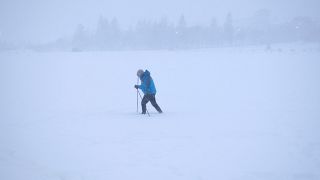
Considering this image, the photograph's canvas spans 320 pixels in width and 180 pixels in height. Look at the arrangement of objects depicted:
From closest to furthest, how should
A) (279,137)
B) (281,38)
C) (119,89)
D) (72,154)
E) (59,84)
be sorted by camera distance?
(72,154) < (279,137) < (119,89) < (59,84) < (281,38)

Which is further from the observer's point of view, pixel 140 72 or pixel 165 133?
pixel 140 72

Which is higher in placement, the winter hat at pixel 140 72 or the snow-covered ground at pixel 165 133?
the winter hat at pixel 140 72

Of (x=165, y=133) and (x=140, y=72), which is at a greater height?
(x=140, y=72)

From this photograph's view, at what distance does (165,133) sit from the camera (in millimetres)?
10328

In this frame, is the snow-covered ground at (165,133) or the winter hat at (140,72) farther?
the winter hat at (140,72)

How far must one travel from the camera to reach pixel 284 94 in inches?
689

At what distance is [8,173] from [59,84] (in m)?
16.1

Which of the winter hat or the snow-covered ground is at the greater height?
the winter hat

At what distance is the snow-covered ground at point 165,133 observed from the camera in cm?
738

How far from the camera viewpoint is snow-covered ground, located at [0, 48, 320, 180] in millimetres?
7383

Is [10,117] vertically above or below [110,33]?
below

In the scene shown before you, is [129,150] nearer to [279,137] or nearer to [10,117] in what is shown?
[279,137]

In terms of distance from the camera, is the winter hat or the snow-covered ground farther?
the winter hat

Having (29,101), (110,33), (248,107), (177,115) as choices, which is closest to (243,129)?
(177,115)
